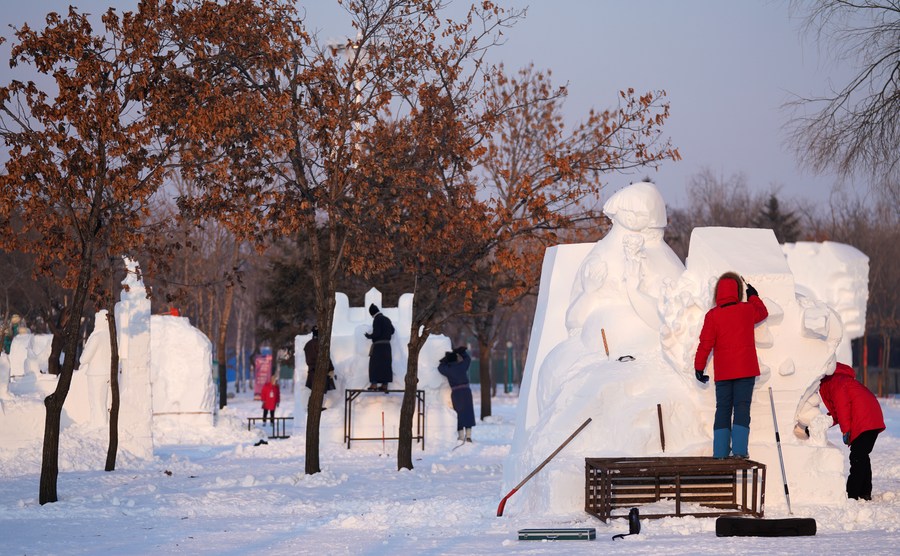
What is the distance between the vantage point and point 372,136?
55.2 feet

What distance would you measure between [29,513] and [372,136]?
714 cm

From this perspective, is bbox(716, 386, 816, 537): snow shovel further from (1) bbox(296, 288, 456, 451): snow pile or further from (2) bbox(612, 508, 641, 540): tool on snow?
(1) bbox(296, 288, 456, 451): snow pile

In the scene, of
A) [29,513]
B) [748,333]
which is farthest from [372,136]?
[748,333]

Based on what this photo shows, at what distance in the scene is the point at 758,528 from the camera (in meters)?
8.72

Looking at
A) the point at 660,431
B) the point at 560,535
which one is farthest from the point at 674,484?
the point at 560,535

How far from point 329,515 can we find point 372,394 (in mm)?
11560

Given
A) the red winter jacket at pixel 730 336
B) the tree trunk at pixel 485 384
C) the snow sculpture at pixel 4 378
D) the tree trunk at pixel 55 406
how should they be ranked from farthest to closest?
the tree trunk at pixel 485 384
the snow sculpture at pixel 4 378
the tree trunk at pixel 55 406
the red winter jacket at pixel 730 336

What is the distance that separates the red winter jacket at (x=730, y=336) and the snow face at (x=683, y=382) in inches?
14.7

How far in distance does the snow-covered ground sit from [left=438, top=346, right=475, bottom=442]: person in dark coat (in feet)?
11.0

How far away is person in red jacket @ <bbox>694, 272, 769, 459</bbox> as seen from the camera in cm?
989

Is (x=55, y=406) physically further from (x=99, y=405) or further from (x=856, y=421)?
(x=99, y=405)

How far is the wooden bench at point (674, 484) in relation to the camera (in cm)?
955

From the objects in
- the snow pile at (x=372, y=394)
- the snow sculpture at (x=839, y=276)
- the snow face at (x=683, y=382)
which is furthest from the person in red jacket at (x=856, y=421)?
the snow pile at (x=372, y=394)

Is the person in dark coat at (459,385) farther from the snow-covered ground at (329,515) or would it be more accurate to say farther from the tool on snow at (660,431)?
the tool on snow at (660,431)
